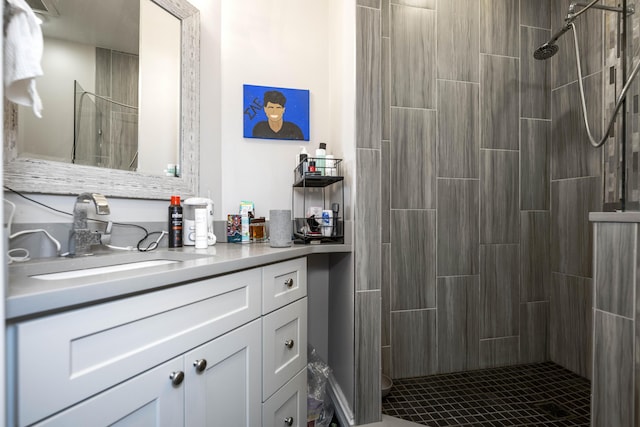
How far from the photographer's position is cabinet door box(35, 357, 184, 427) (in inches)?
21.4


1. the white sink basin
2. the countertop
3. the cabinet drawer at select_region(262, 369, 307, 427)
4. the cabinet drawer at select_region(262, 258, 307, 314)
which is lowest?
the cabinet drawer at select_region(262, 369, 307, 427)

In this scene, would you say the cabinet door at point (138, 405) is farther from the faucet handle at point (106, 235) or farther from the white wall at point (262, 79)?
the white wall at point (262, 79)

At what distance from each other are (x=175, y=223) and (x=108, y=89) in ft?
2.02

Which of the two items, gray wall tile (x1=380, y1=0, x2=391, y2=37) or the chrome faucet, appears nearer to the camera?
the chrome faucet

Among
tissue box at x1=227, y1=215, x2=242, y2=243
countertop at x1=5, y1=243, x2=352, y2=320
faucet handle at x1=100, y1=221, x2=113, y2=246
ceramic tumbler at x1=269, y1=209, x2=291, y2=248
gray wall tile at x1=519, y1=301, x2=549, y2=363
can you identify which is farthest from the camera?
gray wall tile at x1=519, y1=301, x2=549, y2=363

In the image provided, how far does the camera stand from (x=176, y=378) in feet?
2.34

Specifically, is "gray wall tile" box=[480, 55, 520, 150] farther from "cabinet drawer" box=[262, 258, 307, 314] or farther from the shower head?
"cabinet drawer" box=[262, 258, 307, 314]

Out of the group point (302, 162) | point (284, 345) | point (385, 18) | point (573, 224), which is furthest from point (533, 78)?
point (284, 345)

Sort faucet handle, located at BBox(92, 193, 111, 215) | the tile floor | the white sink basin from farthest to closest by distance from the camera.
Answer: the tile floor → faucet handle, located at BBox(92, 193, 111, 215) → the white sink basin

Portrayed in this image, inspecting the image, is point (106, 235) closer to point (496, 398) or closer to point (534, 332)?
point (496, 398)

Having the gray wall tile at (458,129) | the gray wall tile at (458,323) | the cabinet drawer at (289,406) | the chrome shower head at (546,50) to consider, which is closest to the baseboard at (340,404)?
the cabinet drawer at (289,406)

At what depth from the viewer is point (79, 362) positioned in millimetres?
547

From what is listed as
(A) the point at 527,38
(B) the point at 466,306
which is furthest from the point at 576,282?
(A) the point at 527,38

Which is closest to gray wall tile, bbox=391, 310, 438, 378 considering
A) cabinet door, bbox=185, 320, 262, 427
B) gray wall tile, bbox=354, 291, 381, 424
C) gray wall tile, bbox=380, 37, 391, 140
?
gray wall tile, bbox=354, 291, 381, 424
